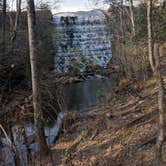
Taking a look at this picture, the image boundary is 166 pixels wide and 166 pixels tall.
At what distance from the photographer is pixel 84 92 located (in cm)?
1819

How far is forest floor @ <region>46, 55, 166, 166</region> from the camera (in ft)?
22.5

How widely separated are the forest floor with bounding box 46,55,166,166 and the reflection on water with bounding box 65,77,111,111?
326cm

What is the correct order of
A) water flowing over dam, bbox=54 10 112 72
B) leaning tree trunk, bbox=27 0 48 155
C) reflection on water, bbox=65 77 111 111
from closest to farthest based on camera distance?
leaning tree trunk, bbox=27 0 48 155 → reflection on water, bbox=65 77 111 111 → water flowing over dam, bbox=54 10 112 72

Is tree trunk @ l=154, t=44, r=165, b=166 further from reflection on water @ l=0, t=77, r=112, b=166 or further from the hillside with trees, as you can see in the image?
reflection on water @ l=0, t=77, r=112, b=166

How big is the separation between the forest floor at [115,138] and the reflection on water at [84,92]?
3261 mm

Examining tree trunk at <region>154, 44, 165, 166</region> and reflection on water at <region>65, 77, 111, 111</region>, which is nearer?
tree trunk at <region>154, 44, 165, 166</region>

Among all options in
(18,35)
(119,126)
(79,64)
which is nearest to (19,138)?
(119,126)

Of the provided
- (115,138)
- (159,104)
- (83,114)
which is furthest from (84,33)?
(159,104)

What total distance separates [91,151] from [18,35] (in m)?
12.0

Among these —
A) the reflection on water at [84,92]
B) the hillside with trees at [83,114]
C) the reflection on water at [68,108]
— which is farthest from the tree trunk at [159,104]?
the reflection on water at [84,92]

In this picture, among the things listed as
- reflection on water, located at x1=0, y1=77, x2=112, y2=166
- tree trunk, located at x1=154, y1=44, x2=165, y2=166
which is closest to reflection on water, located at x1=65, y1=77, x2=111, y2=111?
reflection on water, located at x1=0, y1=77, x2=112, y2=166

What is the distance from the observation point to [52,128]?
1134cm

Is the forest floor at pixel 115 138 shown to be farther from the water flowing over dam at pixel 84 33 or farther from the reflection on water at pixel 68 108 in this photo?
the water flowing over dam at pixel 84 33

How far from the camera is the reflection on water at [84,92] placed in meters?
14.8
